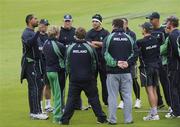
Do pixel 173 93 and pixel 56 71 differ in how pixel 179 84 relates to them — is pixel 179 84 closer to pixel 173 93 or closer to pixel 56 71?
pixel 173 93

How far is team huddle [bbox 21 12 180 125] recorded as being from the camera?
1384 centimetres

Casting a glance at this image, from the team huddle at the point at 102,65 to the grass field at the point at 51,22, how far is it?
0.46 m

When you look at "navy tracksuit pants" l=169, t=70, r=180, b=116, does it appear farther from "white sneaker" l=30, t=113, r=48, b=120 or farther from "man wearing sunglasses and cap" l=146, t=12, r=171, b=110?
"white sneaker" l=30, t=113, r=48, b=120

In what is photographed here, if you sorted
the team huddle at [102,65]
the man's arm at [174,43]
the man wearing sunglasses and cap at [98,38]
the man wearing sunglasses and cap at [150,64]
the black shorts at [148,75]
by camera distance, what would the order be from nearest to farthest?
the team huddle at [102,65] → the man's arm at [174,43] → the man wearing sunglasses and cap at [150,64] → the black shorts at [148,75] → the man wearing sunglasses and cap at [98,38]

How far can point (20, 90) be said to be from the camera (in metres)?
18.9

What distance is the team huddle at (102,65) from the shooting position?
13836mm

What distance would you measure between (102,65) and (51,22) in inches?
755

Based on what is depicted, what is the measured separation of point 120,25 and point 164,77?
8.03 feet

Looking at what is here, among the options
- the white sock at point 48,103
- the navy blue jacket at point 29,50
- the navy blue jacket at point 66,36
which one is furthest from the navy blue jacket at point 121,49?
the white sock at point 48,103

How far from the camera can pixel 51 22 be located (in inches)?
1357

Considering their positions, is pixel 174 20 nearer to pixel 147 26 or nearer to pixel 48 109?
pixel 147 26

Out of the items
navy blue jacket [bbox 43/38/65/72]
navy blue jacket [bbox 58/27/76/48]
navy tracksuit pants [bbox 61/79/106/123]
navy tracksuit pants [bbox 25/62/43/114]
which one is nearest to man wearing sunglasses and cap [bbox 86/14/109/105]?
navy blue jacket [bbox 58/27/76/48]

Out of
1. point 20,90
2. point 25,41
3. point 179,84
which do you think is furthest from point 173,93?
point 20,90

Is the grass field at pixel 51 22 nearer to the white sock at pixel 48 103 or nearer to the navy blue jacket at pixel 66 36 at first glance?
the white sock at pixel 48 103
